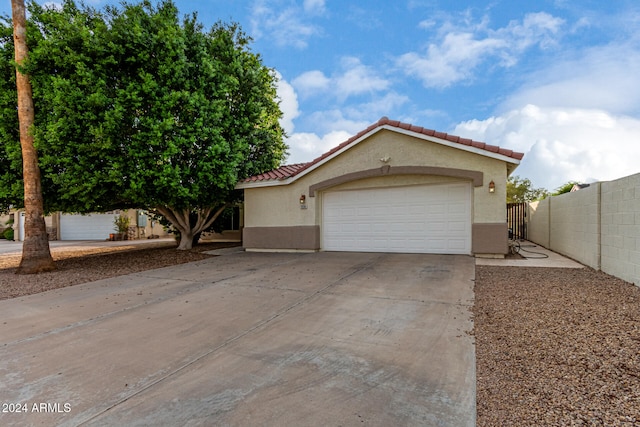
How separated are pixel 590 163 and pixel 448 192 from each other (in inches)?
1116

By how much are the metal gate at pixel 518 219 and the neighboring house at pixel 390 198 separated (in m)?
8.34

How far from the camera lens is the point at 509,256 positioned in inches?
361

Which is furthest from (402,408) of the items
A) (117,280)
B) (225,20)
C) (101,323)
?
(225,20)

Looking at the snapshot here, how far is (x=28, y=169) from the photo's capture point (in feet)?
27.7

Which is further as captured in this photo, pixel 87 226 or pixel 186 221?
pixel 87 226

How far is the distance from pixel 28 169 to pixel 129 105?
313 cm

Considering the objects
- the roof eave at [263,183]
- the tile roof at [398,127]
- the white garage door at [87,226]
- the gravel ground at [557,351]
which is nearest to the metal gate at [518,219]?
the tile roof at [398,127]

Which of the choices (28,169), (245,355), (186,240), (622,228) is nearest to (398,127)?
(622,228)

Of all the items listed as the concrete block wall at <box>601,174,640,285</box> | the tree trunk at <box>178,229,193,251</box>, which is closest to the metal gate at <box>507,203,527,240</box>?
the concrete block wall at <box>601,174,640,285</box>

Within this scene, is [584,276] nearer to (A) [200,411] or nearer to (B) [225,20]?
(A) [200,411]

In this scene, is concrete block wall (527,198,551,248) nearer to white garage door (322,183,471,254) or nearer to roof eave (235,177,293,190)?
white garage door (322,183,471,254)

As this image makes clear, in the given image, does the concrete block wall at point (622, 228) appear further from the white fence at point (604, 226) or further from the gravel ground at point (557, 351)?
the gravel ground at point (557, 351)

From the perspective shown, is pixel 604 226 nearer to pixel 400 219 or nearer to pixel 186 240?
pixel 400 219

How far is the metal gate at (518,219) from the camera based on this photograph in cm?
1590
